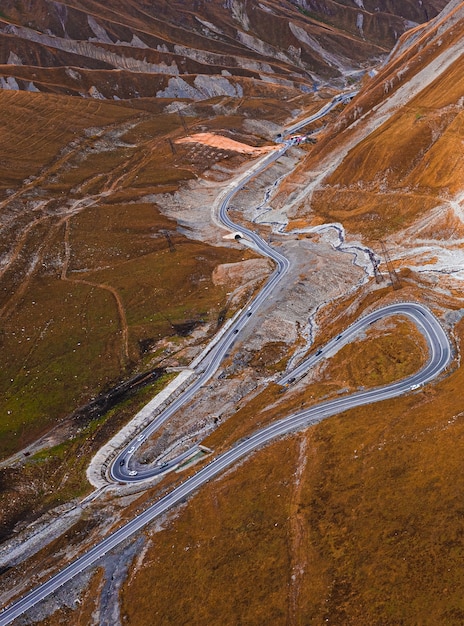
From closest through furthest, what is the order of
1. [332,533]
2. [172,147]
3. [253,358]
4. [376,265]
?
[332,533] → [253,358] → [376,265] → [172,147]

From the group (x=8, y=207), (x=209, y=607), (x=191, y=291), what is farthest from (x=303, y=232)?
(x=209, y=607)

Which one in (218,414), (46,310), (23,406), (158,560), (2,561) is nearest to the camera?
(158,560)

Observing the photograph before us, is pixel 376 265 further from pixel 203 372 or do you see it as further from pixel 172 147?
pixel 172 147

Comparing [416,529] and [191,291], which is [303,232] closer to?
[191,291]

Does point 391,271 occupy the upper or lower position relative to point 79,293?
lower

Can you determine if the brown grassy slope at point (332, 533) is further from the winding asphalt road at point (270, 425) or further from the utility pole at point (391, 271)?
the utility pole at point (391, 271)

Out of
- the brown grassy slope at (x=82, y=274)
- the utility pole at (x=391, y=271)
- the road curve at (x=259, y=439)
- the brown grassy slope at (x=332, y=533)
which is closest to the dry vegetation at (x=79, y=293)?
the brown grassy slope at (x=82, y=274)

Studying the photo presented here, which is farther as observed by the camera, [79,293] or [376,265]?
[79,293]

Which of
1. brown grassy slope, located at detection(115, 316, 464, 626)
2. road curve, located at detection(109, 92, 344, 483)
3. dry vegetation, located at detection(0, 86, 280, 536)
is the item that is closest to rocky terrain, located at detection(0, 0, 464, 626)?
brown grassy slope, located at detection(115, 316, 464, 626)

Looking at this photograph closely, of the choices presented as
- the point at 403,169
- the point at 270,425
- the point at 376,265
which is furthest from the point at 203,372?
the point at 403,169
